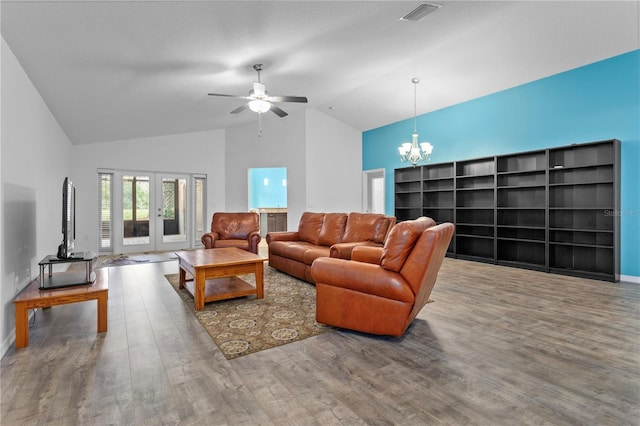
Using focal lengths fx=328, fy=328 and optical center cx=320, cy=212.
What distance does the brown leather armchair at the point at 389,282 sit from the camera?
250cm

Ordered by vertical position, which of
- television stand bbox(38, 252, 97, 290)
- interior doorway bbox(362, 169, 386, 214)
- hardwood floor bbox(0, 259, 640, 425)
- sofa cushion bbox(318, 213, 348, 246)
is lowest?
hardwood floor bbox(0, 259, 640, 425)

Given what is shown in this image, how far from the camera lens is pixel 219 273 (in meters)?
3.54

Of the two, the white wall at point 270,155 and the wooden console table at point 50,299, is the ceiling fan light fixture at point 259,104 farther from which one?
the white wall at point 270,155

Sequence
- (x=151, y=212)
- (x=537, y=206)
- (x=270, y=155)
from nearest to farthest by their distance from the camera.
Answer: (x=537, y=206)
(x=151, y=212)
(x=270, y=155)

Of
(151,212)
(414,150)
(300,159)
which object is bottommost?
(151,212)

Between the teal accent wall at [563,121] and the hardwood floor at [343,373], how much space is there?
7.58ft

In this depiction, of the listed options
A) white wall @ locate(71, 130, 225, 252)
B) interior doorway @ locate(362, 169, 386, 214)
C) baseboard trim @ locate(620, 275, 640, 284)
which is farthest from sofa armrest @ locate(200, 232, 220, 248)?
baseboard trim @ locate(620, 275, 640, 284)

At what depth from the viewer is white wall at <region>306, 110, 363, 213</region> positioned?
834 centimetres

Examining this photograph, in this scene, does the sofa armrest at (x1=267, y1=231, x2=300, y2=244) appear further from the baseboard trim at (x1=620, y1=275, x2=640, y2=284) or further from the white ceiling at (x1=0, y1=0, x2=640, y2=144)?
the baseboard trim at (x1=620, y1=275, x2=640, y2=284)

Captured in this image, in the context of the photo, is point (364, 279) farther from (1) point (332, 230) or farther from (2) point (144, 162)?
(2) point (144, 162)

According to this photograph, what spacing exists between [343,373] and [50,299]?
2.36 m

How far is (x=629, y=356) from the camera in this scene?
92.2 inches

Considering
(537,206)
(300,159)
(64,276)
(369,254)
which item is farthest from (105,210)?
(537,206)

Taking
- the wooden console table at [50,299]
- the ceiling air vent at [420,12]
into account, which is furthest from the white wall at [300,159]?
the wooden console table at [50,299]
